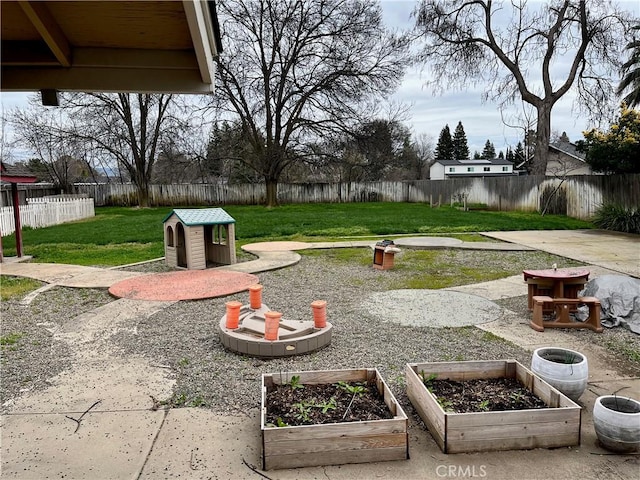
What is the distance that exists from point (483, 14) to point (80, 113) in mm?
20741

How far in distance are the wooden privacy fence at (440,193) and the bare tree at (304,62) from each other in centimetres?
579

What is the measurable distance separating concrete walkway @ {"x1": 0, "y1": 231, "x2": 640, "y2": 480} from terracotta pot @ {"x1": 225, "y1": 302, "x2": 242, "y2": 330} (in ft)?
2.55

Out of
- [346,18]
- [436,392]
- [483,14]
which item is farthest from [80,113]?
[436,392]

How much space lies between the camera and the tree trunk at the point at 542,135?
20405 millimetres

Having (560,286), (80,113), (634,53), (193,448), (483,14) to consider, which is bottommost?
(193,448)

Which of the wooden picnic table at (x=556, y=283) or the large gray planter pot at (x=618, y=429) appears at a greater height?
the wooden picnic table at (x=556, y=283)

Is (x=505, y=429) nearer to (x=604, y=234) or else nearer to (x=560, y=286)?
(x=560, y=286)

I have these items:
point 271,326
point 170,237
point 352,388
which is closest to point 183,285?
point 170,237

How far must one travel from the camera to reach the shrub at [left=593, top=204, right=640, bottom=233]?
12750 mm

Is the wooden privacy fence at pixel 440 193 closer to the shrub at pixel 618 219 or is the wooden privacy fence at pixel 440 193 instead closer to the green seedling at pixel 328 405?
the shrub at pixel 618 219

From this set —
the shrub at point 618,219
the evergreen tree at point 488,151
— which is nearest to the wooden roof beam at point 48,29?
the shrub at point 618,219

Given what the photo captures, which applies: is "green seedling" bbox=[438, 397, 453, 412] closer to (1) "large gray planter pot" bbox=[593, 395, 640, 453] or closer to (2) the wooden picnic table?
(1) "large gray planter pot" bbox=[593, 395, 640, 453]

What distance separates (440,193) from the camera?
→ 25688 mm

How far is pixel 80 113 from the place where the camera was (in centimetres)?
2469
